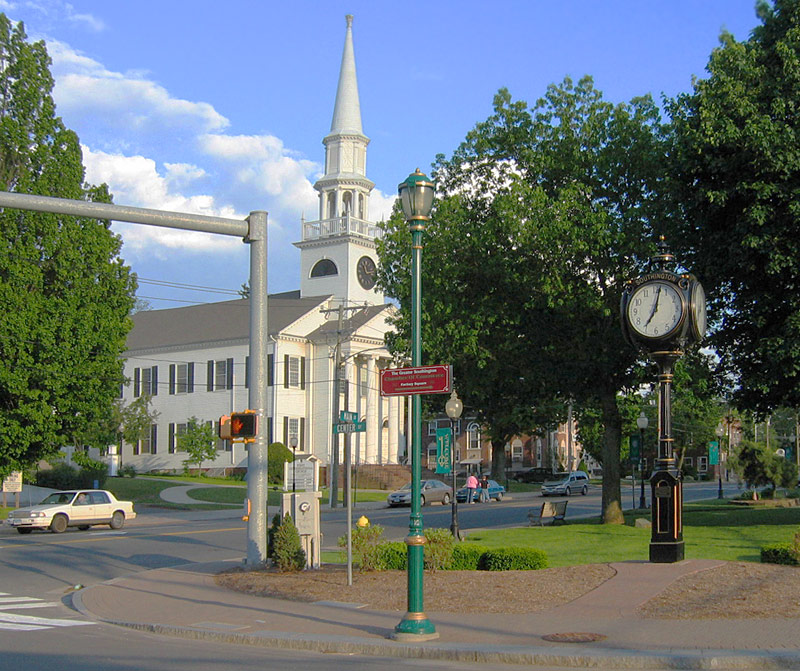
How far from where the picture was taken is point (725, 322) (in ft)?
85.4

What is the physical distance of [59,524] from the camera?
1272 inches

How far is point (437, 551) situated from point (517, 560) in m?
1.44

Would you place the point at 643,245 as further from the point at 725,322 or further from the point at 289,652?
the point at 289,652

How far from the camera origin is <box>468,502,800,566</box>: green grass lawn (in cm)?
1773

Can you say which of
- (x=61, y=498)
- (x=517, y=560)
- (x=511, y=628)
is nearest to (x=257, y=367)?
(x=517, y=560)

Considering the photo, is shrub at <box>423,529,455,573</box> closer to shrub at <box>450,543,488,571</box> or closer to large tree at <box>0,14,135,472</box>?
shrub at <box>450,543,488,571</box>

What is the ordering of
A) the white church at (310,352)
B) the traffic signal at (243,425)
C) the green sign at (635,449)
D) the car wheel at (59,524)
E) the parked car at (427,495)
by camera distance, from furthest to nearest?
the white church at (310,352) < the parked car at (427,495) < the green sign at (635,449) < the car wheel at (59,524) < the traffic signal at (243,425)

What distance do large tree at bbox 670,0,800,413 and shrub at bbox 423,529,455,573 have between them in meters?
9.84

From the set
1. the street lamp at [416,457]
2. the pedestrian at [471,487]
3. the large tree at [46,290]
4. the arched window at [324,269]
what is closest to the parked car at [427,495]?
the pedestrian at [471,487]

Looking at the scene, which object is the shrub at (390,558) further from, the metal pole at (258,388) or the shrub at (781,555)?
the shrub at (781,555)

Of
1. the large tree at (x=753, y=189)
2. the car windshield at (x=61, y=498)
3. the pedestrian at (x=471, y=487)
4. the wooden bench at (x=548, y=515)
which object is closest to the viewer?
the large tree at (x=753, y=189)

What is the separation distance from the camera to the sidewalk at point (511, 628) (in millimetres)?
9797

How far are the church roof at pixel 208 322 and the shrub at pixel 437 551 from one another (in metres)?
50.0

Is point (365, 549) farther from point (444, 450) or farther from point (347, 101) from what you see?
point (347, 101)
